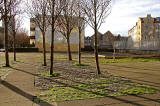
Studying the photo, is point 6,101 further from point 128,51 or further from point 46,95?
point 128,51

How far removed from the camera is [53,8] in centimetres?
817

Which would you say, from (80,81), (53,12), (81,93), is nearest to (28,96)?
(81,93)

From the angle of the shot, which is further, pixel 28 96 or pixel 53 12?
pixel 53 12

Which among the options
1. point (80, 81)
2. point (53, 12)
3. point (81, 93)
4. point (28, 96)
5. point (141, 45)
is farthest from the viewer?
point (141, 45)

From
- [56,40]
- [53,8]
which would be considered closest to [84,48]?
[56,40]

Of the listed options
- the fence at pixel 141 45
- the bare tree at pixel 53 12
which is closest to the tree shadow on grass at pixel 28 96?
the bare tree at pixel 53 12

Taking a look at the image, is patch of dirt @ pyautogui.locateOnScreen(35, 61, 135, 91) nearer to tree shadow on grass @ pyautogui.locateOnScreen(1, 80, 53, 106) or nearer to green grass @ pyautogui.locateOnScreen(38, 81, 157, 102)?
green grass @ pyautogui.locateOnScreen(38, 81, 157, 102)

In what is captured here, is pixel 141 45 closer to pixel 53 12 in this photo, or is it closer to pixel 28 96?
pixel 53 12

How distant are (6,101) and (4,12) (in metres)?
6.95

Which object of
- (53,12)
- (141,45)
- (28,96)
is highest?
(53,12)

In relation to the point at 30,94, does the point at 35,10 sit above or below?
above

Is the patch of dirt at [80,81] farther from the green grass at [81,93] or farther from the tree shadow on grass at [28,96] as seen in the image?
the tree shadow on grass at [28,96]

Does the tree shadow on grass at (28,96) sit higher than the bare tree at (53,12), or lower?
lower

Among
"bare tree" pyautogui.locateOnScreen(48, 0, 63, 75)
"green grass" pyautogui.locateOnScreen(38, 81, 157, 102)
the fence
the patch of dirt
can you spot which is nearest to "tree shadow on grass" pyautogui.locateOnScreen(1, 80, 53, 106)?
"green grass" pyautogui.locateOnScreen(38, 81, 157, 102)
